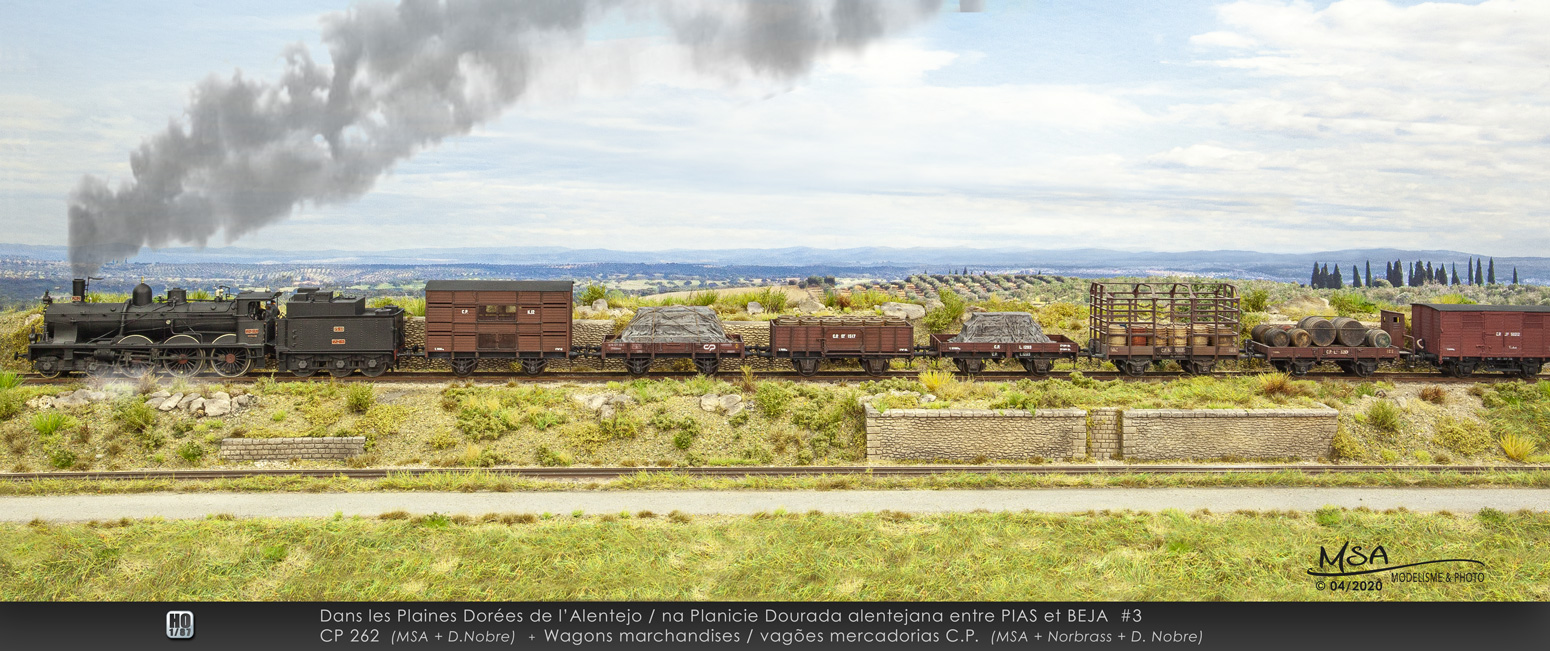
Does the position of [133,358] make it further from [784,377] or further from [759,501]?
[759,501]

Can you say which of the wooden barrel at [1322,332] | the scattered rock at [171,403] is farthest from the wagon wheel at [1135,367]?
the scattered rock at [171,403]

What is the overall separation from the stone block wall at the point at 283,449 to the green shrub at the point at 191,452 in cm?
38

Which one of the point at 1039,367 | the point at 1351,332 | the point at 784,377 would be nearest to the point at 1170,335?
the point at 1039,367

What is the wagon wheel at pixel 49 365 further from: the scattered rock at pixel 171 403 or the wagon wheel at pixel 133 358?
the scattered rock at pixel 171 403

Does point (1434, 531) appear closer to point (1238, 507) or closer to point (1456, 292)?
point (1238, 507)

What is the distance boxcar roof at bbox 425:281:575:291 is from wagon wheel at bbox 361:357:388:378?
99.1 inches

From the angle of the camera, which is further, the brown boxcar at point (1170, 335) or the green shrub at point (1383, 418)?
the brown boxcar at point (1170, 335)

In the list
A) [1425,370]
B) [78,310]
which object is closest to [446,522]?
[78,310]

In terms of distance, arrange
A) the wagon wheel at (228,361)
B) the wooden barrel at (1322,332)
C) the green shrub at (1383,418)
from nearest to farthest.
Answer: the green shrub at (1383,418) → the wagon wheel at (228,361) → the wooden barrel at (1322,332)

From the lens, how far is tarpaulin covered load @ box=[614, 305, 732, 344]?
74.2 ft

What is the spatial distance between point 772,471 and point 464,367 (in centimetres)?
1072

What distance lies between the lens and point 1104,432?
18000 mm

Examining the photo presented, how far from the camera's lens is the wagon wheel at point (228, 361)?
72.0 ft

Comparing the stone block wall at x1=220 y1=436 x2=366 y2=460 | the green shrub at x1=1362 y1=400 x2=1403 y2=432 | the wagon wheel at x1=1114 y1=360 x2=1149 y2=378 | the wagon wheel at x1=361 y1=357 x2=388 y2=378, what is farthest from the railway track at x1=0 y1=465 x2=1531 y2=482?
the wagon wheel at x1=1114 y1=360 x2=1149 y2=378
